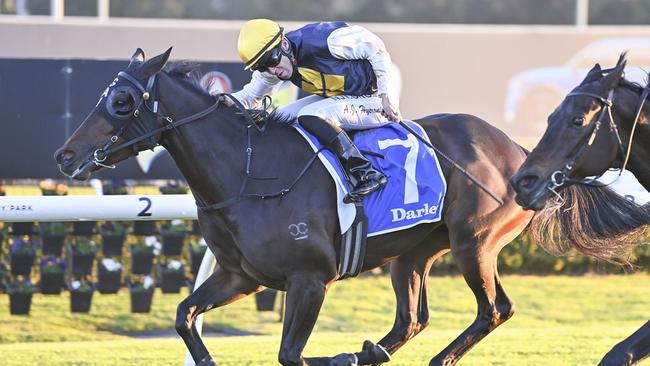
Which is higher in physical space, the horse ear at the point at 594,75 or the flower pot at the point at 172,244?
the horse ear at the point at 594,75

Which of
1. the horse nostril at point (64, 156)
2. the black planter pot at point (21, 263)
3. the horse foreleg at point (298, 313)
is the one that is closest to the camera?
the horse nostril at point (64, 156)

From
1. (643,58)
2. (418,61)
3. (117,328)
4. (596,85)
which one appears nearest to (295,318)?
(596,85)

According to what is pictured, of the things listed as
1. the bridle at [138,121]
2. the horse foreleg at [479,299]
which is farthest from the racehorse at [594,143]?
the bridle at [138,121]

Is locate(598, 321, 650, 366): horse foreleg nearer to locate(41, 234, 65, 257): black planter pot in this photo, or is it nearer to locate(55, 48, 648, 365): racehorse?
locate(55, 48, 648, 365): racehorse

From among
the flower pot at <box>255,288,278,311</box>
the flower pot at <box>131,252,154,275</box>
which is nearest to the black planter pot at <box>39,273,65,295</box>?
the flower pot at <box>131,252,154,275</box>

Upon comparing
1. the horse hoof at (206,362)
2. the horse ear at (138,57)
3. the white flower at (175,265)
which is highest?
the horse ear at (138,57)

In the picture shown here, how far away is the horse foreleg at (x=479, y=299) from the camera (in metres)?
5.56

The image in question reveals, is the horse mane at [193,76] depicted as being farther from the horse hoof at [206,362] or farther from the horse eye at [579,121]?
the horse eye at [579,121]

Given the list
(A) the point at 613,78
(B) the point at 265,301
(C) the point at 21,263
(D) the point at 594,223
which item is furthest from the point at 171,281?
(A) the point at 613,78

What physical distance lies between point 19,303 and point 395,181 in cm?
416

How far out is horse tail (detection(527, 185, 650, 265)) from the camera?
5578mm

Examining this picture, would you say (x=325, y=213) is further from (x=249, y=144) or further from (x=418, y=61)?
(x=418, y=61)

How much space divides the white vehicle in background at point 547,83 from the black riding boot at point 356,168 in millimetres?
7595

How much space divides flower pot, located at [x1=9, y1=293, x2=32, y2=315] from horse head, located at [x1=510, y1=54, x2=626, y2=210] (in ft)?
16.9
